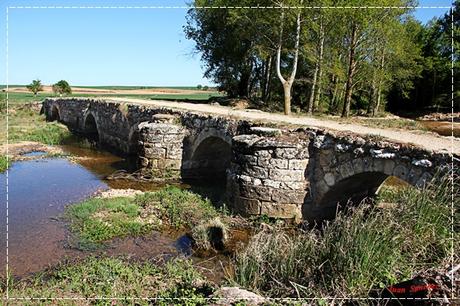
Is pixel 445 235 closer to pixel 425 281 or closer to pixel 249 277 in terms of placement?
pixel 425 281

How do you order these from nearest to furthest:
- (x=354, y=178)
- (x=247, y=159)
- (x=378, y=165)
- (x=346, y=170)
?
(x=378, y=165) < (x=346, y=170) < (x=354, y=178) < (x=247, y=159)

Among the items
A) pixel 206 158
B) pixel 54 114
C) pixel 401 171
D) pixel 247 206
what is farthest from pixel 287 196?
pixel 54 114

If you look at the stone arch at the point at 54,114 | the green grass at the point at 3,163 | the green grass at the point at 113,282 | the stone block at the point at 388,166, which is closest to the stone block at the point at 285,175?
the stone block at the point at 388,166

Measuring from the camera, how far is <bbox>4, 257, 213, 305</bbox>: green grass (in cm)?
580

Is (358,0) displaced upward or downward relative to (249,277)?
upward

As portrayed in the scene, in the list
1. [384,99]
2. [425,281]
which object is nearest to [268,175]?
[425,281]

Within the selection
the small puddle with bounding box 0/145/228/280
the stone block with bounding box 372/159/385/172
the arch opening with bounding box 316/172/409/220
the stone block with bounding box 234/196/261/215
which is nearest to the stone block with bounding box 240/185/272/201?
the stone block with bounding box 234/196/261/215

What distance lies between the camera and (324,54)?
25.3 m

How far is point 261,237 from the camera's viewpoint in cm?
629

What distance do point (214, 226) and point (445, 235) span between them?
16.5 feet

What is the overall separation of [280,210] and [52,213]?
5837mm

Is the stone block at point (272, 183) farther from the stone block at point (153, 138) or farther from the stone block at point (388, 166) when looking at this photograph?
the stone block at point (153, 138)

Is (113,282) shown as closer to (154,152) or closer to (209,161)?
(154,152)

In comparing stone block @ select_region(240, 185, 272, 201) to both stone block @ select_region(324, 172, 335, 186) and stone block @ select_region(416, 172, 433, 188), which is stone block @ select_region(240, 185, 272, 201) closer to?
stone block @ select_region(324, 172, 335, 186)
